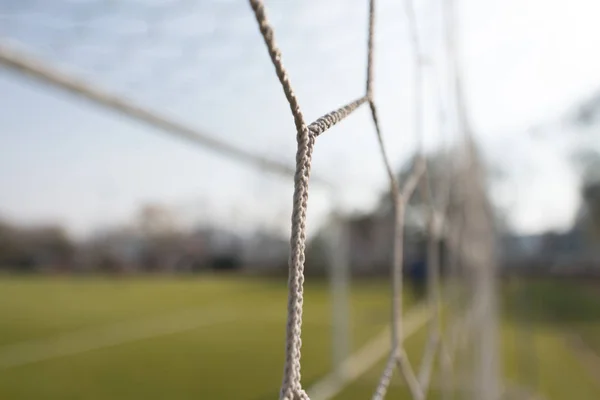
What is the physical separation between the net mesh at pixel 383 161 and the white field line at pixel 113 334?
194cm

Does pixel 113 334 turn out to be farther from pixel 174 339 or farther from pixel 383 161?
pixel 383 161

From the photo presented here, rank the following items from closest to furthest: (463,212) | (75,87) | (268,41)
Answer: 1. (268,41)
2. (75,87)
3. (463,212)

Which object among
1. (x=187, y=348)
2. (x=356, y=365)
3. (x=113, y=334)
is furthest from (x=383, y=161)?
(x=113, y=334)

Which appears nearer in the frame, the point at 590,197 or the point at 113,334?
the point at 113,334

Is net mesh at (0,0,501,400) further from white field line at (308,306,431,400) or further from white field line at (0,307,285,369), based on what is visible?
white field line at (0,307,285,369)

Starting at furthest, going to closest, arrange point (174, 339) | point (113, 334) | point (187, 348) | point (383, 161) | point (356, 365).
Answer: point (113, 334)
point (174, 339)
point (187, 348)
point (356, 365)
point (383, 161)

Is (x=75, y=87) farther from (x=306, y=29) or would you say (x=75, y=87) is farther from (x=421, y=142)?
(x=306, y=29)

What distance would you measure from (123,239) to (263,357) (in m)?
7.17

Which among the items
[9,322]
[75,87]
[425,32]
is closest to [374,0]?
[75,87]

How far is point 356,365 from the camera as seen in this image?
2871 mm

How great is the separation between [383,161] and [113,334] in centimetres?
410

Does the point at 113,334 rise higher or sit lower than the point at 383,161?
lower

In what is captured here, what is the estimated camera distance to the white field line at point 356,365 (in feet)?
7.27

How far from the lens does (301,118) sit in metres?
0.30
